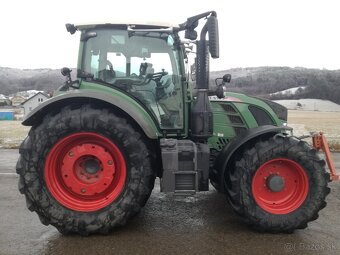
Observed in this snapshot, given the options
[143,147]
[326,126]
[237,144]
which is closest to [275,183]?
[237,144]

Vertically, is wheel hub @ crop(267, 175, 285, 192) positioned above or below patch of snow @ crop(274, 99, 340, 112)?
below

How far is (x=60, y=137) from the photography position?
396 cm

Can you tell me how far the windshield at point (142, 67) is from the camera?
436cm

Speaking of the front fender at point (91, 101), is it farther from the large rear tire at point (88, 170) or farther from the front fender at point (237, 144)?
the front fender at point (237, 144)

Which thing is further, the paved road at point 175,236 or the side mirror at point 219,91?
the side mirror at point 219,91

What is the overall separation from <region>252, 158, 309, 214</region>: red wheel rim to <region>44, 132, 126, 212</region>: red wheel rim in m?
1.61

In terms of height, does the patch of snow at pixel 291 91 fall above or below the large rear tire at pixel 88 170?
above

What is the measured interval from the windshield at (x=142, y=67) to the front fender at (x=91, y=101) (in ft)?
0.92

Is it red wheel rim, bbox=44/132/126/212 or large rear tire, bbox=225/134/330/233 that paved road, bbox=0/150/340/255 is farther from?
red wheel rim, bbox=44/132/126/212

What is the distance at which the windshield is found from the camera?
4.36 meters

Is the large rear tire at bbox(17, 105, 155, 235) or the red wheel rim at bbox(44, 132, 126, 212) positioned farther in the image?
the red wheel rim at bbox(44, 132, 126, 212)

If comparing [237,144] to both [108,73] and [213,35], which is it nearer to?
[213,35]

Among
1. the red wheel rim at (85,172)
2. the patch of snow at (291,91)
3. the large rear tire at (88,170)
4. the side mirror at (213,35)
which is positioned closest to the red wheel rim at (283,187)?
the large rear tire at (88,170)

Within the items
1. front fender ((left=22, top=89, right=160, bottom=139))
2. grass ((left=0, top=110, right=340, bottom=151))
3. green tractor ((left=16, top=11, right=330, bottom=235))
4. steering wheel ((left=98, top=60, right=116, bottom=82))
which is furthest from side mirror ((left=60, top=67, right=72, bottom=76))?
grass ((left=0, top=110, right=340, bottom=151))
